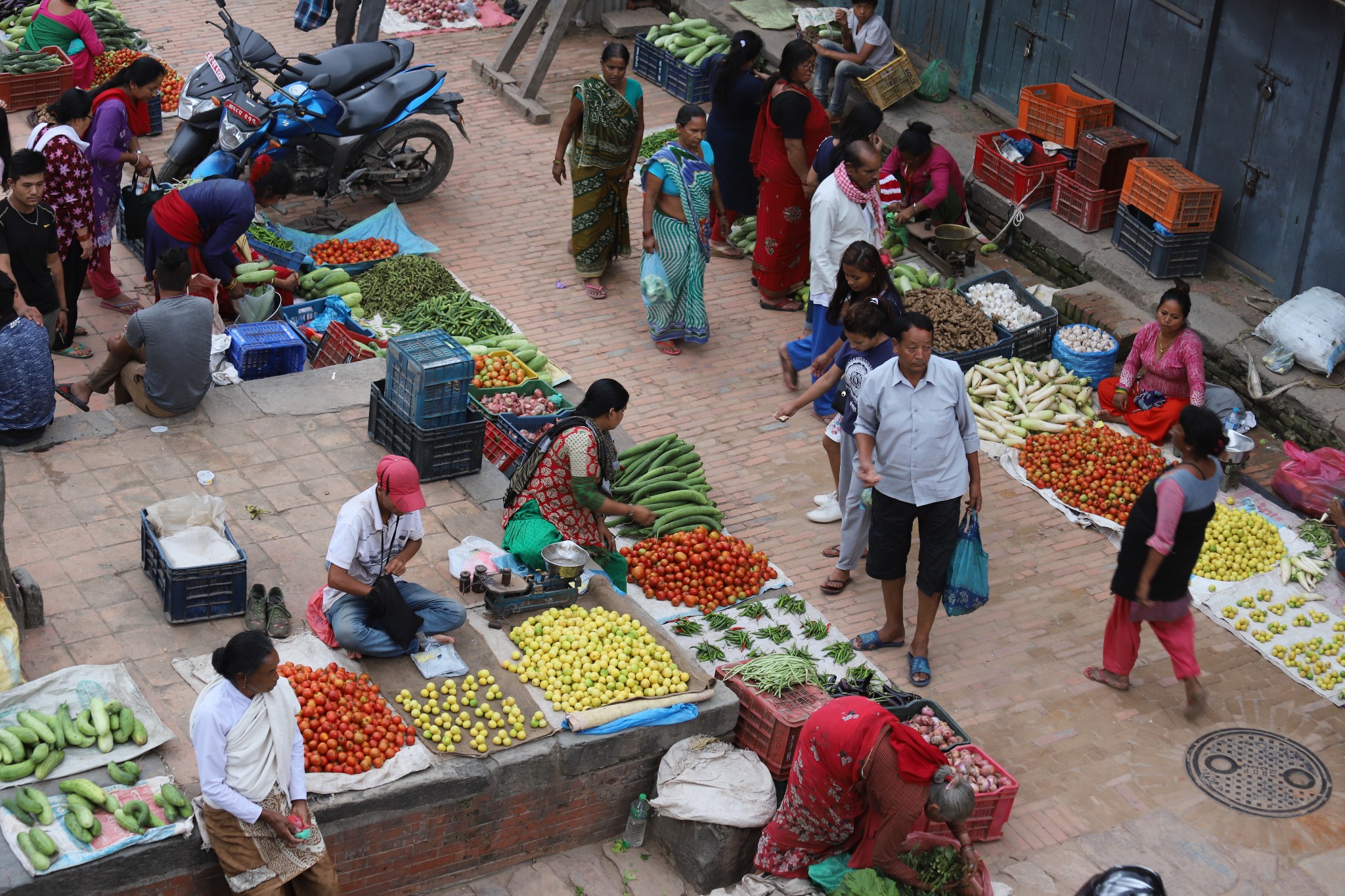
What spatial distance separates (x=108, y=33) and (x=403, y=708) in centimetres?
1024

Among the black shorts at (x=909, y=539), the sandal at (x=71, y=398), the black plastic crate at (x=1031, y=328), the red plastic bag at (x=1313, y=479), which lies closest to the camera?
the black shorts at (x=909, y=539)

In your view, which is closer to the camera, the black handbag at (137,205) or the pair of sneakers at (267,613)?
the pair of sneakers at (267,613)

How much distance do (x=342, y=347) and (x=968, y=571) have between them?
4285 millimetres

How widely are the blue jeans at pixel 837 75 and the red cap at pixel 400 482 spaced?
7606 millimetres

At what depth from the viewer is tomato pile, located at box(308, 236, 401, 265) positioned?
1068 centimetres

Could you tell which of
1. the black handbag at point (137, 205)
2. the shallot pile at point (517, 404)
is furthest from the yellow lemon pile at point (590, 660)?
the black handbag at point (137, 205)

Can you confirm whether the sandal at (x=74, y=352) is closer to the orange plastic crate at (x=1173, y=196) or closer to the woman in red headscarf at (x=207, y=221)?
the woman in red headscarf at (x=207, y=221)

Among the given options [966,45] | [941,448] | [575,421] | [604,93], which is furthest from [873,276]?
[966,45]

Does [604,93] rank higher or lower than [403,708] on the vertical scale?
higher

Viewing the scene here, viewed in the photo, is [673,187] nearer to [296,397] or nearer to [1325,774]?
[296,397]

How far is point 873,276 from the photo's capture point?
26.2ft

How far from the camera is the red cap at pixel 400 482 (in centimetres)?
609

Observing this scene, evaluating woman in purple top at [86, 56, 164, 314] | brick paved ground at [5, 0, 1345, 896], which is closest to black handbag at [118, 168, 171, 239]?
woman in purple top at [86, 56, 164, 314]

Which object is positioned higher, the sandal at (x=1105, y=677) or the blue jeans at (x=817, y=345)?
the blue jeans at (x=817, y=345)
